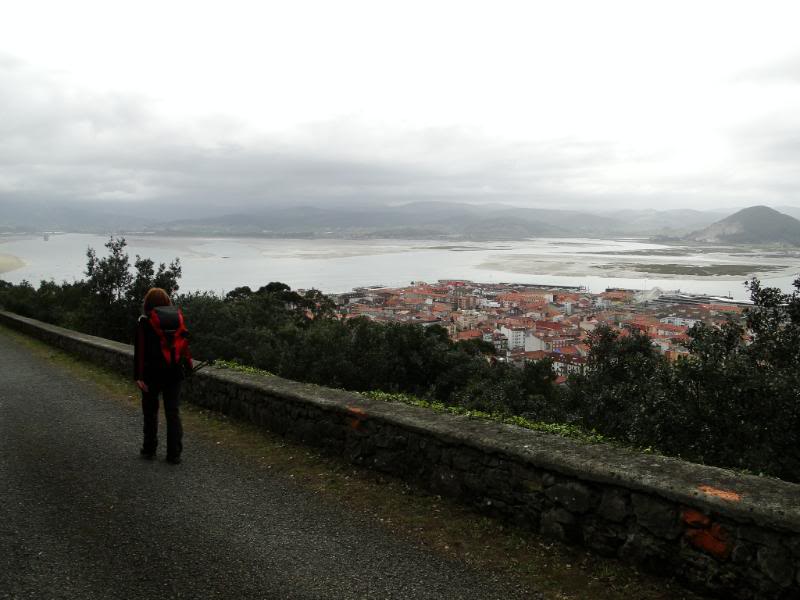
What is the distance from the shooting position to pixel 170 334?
4.41 meters

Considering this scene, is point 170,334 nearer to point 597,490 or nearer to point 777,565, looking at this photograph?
point 597,490

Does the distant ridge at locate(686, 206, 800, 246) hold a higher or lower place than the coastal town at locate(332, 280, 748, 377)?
higher

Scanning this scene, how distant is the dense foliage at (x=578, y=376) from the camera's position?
21.5ft

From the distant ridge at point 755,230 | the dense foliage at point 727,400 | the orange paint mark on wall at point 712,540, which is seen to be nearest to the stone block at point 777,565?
the orange paint mark on wall at point 712,540

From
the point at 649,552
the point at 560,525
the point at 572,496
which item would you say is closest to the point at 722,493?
the point at 649,552

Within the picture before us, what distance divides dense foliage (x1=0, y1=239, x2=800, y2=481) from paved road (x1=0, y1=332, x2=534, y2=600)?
1884mm

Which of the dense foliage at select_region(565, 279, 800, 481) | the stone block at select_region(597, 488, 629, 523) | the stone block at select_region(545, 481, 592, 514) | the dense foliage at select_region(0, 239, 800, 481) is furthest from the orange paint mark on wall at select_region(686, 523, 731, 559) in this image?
the dense foliage at select_region(565, 279, 800, 481)

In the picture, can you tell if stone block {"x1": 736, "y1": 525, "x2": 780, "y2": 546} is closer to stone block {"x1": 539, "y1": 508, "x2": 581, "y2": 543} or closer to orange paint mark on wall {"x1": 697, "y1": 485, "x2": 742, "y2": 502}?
orange paint mark on wall {"x1": 697, "y1": 485, "x2": 742, "y2": 502}

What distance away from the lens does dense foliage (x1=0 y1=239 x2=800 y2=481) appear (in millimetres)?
6551

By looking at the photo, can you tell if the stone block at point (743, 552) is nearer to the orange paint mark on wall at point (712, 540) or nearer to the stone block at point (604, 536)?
the orange paint mark on wall at point (712, 540)

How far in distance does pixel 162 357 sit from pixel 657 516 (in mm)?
3722

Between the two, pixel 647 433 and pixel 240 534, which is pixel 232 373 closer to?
pixel 240 534

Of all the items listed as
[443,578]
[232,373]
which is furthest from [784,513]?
[232,373]

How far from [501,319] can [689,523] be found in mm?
32866
